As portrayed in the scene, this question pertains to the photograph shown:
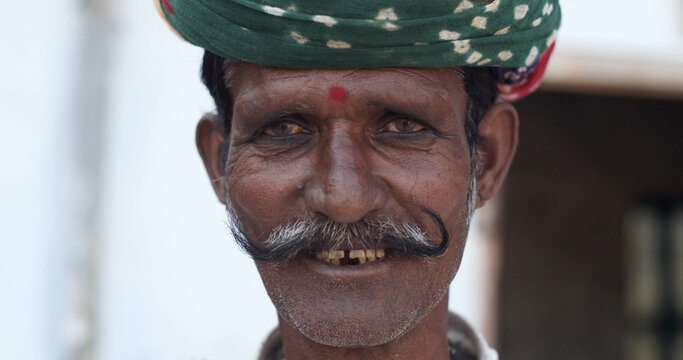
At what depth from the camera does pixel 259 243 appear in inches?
69.3

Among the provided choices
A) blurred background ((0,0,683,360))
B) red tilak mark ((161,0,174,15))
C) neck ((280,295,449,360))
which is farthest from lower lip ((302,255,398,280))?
blurred background ((0,0,683,360))

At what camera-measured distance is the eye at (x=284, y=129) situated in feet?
5.81

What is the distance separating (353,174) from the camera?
A: 5.37 feet

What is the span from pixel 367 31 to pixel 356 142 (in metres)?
0.24

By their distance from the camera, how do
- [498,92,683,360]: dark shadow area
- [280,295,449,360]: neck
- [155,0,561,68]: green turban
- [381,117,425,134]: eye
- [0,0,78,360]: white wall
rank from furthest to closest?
[498,92,683,360]: dark shadow area, [0,0,78,360]: white wall, [280,295,449,360]: neck, [381,117,425,134]: eye, [155,0,561,68]: green turban

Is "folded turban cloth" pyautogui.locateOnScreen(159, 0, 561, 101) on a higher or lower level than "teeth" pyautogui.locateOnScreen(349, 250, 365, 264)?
higher

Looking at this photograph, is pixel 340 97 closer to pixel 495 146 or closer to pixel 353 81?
pixel 353 81

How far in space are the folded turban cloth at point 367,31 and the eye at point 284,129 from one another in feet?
0.47

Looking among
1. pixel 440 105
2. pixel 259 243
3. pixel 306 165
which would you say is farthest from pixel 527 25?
pixel 259 243

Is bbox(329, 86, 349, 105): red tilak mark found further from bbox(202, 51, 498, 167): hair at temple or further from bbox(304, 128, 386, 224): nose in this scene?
bbox(202, 51, 498, 167): hair at temple

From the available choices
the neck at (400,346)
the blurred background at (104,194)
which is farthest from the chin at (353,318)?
the blurred background at (104,194)

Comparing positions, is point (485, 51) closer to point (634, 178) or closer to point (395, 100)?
point (395, 100)

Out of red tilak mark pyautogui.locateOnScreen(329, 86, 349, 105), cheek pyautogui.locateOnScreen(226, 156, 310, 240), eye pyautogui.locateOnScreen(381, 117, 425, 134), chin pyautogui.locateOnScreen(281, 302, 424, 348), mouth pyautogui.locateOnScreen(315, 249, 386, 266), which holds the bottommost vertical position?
chin pyautogui.locateOnScreen(281, 302, 424, 348)

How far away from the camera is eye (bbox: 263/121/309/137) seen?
1.77 meters
